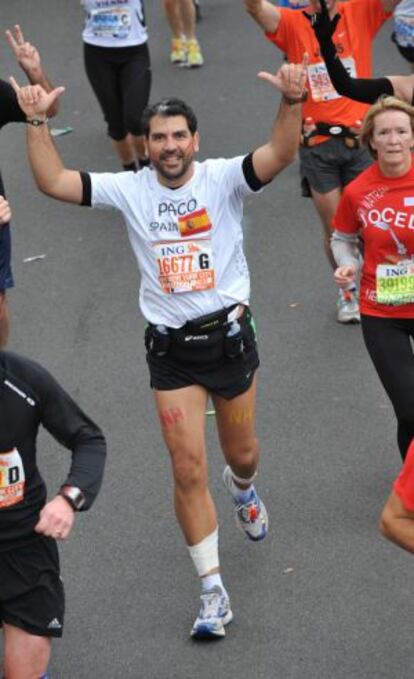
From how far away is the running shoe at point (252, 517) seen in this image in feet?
21.8

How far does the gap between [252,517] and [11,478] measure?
6.36ft

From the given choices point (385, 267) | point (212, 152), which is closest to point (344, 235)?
point (385, 267)

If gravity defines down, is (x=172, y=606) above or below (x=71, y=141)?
above

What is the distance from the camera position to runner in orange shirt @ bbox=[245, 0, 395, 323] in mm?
8414

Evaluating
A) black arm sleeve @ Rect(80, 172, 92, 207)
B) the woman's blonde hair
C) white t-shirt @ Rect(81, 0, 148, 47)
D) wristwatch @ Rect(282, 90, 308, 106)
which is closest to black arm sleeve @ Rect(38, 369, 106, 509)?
black arm sleeve @ Rect(80, 172, 92, 207)

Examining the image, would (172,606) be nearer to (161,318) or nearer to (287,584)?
(287,584)

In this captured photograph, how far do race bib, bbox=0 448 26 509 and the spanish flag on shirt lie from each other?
4.73 feet

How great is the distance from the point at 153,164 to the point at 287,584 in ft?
6.17

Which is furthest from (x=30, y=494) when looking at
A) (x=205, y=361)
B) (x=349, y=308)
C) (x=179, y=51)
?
(x=179, y=51)

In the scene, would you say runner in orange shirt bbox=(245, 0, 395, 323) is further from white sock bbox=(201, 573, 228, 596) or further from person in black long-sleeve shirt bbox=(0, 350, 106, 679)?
person in black long-sleeve shirt bbox=(0, 350, 106, 679)

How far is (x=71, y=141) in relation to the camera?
1298 cm

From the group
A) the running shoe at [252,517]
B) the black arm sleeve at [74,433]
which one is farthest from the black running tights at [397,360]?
the black arm sleeve at [74,433]

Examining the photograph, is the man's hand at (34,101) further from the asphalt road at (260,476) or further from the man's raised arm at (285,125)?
the asphalt road at (260,476)

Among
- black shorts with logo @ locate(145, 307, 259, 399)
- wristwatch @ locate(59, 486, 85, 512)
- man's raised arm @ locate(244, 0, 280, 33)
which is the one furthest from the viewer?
man's raised arm @ locate(244, 0, 280, 33)
